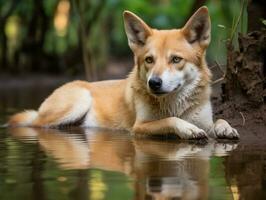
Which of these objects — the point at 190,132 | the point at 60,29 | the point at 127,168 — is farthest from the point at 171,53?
the point at 60,29

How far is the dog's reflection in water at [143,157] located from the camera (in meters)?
4.23

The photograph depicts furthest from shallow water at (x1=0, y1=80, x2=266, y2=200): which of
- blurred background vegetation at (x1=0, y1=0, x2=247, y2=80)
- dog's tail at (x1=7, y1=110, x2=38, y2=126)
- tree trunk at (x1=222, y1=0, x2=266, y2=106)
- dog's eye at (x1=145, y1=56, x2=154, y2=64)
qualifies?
blurred background vegetation at (x1=0, y1=0, x2=247, y2=80)

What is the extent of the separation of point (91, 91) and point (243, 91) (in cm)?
205

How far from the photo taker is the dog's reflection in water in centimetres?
423

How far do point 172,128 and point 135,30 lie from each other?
123 cm

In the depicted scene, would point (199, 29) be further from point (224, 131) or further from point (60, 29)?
point (60, 29)

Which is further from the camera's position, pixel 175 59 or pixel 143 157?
pixel 175 59

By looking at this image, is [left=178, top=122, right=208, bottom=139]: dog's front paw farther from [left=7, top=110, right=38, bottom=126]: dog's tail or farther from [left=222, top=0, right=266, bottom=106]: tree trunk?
[left=7, top=110, right=38, bottom=126]: dog's tail

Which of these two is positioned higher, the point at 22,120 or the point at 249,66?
the point at 249,66

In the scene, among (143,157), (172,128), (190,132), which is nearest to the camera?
(143,157)

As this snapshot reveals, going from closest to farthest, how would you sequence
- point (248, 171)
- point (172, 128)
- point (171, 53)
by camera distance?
point (248, 171) → point (172, 128) → point (171, 53)

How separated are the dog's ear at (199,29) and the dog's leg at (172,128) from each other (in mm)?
872

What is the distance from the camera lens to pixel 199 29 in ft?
23.0

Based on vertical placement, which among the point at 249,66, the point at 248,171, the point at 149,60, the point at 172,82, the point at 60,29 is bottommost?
the point at 248,171
